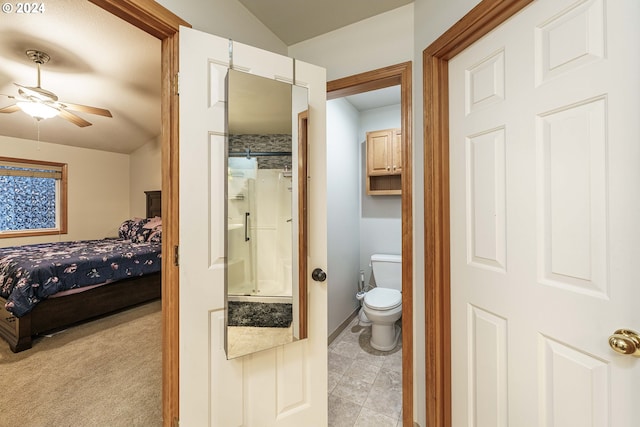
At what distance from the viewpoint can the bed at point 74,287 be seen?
86.7 inches

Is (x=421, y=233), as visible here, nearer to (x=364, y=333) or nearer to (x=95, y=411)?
(x=364, y=333)

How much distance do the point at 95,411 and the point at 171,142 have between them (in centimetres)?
183

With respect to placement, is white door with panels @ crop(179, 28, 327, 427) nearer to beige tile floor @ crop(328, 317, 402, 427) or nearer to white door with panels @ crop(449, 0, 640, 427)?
beige tile floor @ crop(328, 317, 402, 427)

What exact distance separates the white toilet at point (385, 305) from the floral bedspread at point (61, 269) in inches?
114

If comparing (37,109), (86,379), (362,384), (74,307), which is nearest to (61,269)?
(74,307)

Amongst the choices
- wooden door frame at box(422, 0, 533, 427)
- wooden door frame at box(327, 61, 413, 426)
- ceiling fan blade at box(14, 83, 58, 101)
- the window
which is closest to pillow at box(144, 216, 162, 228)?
the window

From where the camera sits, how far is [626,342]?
642 mm

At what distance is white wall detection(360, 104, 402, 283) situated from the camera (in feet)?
9.58

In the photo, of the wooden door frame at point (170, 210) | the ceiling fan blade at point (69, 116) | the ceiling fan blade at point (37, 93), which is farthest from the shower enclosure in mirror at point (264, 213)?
the ceiling fan blade at point (69, 116)

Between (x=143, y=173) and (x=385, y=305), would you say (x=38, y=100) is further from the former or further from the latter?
(x=385, y=305)

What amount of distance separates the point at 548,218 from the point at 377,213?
7.13ft

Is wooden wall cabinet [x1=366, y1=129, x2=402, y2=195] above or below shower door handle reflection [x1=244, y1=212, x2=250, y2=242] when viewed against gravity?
above

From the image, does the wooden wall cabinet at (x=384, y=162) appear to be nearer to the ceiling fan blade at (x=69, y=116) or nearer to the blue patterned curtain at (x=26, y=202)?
the ceiling fan blade at (x=69, y=116)

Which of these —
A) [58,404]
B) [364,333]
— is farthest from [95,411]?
[364,333]
